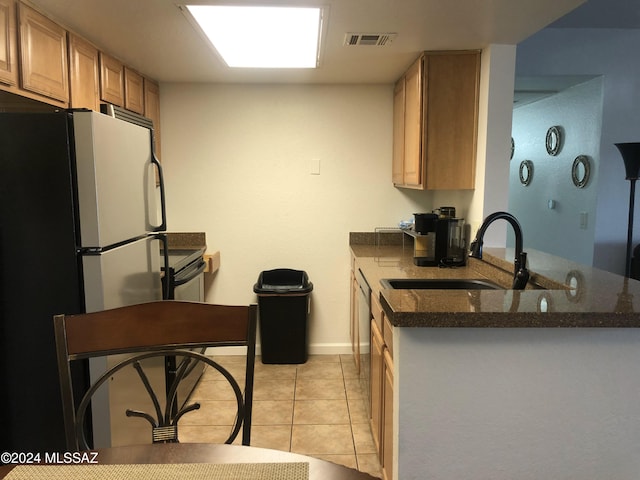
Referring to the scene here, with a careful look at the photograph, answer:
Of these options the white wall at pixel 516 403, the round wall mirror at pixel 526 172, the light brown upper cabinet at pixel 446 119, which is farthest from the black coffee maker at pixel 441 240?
the round wall mirror at pixel 526 172

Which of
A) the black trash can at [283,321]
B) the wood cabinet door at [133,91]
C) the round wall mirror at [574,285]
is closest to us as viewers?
the round wall mirror at [574,285]

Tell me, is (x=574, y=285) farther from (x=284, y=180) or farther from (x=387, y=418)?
(x=284, y=180)

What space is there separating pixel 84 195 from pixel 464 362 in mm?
1408

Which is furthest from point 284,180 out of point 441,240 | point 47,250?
point 47,250

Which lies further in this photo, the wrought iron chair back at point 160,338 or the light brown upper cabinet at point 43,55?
the light brown upper cabinet at point 43,55

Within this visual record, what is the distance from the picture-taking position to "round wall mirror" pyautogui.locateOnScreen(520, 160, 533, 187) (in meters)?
5.13

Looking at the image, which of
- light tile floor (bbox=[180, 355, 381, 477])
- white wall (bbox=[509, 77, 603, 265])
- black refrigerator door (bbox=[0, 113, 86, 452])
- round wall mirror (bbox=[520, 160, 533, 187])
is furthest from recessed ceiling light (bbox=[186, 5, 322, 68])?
round wall mirror (bbox=[520, 160, 533, 187])

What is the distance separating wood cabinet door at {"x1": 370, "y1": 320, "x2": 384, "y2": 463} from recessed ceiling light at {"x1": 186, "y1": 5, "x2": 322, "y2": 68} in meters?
1.50

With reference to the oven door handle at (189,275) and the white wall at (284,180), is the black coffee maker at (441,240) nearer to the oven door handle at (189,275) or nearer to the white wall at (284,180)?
the white wall at (284,180)

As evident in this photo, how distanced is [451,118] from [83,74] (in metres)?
2.03

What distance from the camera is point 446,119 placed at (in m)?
2.82

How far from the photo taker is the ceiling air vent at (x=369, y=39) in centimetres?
247

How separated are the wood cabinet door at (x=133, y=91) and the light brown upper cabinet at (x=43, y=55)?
0.76 metres

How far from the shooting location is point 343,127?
12.6 ft
